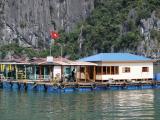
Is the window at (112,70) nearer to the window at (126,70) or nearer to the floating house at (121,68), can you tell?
the floating house at (121,68)

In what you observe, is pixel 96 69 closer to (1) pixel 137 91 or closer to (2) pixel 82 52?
(1) pixel 137 91

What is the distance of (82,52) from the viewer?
14500 cm

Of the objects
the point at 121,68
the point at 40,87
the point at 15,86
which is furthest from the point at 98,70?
the point at 15,86

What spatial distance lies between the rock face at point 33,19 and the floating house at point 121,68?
8866 centimetres

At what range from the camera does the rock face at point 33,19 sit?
14625 cm

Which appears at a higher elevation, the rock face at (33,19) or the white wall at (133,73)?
the rock face at (33,19)

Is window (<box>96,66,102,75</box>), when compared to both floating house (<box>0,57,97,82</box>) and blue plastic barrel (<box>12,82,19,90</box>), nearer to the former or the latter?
floating house (<box>0,57,97,82</box>)

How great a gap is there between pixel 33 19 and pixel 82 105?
108207 mm

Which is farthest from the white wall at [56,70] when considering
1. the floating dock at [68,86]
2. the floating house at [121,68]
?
the floating house at [121,68]

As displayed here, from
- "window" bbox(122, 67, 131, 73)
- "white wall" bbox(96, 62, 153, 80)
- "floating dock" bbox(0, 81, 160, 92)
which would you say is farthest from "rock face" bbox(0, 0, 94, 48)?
"window" bbox(122, 67, 131, 73)

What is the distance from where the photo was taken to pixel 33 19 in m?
148

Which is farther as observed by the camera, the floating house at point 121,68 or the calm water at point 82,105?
the floating house at point 121,68

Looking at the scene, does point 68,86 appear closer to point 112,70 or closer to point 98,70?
point 98,70

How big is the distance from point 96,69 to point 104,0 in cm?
10224
